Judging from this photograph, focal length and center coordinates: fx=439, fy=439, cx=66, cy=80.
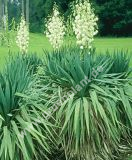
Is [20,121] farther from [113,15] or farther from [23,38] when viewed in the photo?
[113,15]

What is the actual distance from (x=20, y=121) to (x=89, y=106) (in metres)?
1.12

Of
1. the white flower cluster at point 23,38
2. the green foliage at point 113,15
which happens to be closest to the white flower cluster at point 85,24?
the white flower cluster at point 23,38

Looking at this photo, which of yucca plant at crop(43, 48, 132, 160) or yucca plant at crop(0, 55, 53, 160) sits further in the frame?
yucca plant at crop(43, 48, 132, 160)

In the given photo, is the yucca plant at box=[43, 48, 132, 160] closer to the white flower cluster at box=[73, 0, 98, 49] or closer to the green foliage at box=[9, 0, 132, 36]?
the white flower cluster at box=[73, 0, 98, 49]

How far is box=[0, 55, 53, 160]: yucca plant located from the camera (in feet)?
15.8

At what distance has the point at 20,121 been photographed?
4.97 meters

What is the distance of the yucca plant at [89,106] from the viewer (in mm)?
5627

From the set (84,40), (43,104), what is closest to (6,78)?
(43,104)

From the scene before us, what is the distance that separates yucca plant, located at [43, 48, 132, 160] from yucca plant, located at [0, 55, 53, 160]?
0.44 metres

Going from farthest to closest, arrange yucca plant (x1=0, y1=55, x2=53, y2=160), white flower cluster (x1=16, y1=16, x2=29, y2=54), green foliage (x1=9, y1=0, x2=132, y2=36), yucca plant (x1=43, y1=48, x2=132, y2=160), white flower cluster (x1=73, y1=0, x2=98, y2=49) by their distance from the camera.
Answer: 1. green foliage (x1=9, y1=0, x2=132, y2=36)
2. white flower cluster (x1=16, y1=16, x2=29, y2=54)
3. white flower cluster (x1=73, y1=0, x2=98, y2=49)
4. yucca plant (x1=43, y1=48, x2=132, y2=160)
5. yucca plant (x1=0, y1=55, x2=53, y2=160)

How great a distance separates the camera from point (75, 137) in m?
5.66

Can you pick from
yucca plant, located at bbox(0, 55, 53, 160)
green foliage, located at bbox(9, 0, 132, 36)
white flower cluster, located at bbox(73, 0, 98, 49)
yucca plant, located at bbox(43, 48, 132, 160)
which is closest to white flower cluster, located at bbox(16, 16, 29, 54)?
white flower cluster, located at bbox(73, 0, 98, 49)

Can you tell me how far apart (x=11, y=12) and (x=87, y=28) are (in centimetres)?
10975

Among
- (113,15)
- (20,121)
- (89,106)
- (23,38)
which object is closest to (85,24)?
(89,106)
